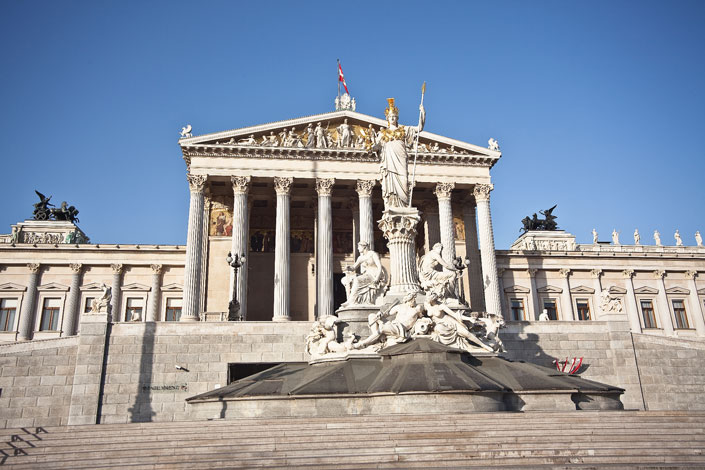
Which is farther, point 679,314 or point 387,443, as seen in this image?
point 679,314

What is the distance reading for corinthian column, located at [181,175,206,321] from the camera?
34.1 meters

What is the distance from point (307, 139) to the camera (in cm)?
4003

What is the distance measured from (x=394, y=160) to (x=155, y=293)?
33044mm

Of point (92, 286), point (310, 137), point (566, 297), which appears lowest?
point (566, 297)

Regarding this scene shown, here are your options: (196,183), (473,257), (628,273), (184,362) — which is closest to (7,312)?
(196,183)

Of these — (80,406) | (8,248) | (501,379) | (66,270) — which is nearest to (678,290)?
(501,379)

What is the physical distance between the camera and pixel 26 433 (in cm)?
1126

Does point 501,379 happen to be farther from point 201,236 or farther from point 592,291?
point 592,291

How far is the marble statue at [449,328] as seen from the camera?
1482cm

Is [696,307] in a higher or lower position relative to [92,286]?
lower

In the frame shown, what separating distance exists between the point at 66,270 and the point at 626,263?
47.2 meters

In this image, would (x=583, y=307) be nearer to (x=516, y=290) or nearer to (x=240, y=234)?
(x=516, y=290)

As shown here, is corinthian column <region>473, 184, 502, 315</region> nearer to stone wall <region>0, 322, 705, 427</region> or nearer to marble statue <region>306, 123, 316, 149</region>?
stone wall <region>0, 322, 705, 427</region>

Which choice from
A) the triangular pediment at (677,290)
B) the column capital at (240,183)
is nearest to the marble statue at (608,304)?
the column capital at (240,183)
